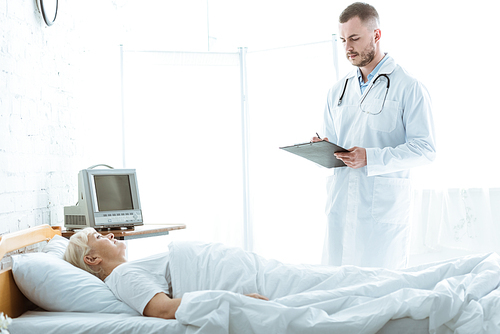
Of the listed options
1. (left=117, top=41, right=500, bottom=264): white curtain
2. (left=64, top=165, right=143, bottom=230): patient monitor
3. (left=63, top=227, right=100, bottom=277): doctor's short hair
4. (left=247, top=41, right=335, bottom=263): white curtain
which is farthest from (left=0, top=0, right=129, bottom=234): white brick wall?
(left=247, top=41, right=335, bottom=263): white curtain

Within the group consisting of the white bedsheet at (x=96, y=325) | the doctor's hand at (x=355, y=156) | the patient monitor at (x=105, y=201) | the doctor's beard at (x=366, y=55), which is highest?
the doctor's beard at (x=366, y=55)

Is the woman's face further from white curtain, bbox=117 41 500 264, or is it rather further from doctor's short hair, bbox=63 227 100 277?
white curtain, bbox=117 41 500 264

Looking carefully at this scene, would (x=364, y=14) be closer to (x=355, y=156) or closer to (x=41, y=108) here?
(x=355, y=156)

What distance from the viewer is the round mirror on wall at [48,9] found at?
7.29 ft

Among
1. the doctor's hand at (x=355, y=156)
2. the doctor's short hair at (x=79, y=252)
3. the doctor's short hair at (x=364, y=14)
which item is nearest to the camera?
the doctor's short hair at (x=79, y=252)

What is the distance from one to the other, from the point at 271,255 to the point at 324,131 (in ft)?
3.50

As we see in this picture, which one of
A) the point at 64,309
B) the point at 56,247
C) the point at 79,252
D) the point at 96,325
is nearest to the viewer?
the point at 96,325

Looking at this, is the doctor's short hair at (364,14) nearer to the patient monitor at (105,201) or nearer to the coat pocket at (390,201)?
the coat pocket at (390,201)

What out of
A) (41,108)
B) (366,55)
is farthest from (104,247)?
(366,55)

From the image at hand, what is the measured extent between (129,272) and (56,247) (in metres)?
0.55

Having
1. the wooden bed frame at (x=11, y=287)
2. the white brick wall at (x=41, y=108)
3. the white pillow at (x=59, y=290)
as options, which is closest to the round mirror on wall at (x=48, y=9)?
the white brick wall at (x=41, y=108)

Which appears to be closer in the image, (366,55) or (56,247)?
(56,247)

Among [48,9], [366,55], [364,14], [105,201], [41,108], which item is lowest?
[105,201]

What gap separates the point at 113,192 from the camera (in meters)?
2.47
